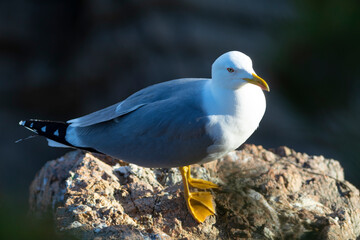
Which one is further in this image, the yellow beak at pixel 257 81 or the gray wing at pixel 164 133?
the gray wing at pixel 164 133

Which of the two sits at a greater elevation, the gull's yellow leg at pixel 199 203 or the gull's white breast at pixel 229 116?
the gull's white breast at pixel 229 116

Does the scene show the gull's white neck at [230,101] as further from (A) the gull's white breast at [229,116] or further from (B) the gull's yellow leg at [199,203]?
(B) the gull's yellow leg at [199,203]

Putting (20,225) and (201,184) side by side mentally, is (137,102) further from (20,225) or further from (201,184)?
(20,225)

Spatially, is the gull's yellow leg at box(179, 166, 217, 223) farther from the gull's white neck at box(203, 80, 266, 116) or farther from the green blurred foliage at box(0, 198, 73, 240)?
the green blurred foliage at box(0, 198, 73, 240)

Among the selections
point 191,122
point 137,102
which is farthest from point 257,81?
point 137,102

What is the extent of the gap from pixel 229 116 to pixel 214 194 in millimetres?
670

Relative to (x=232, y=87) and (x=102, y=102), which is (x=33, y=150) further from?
(x=232, y=87)

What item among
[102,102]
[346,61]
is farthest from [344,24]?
[102,102]

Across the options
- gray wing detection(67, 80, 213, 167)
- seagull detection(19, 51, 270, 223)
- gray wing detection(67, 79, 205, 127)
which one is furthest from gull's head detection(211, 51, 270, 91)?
gray wing detection(67, 79, 205, 127)

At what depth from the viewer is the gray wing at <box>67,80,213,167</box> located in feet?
8.35

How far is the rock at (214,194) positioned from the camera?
239 cm

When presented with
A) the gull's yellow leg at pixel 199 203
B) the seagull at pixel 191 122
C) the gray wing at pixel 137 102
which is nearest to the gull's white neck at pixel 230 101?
the seagull at pixel 191 122

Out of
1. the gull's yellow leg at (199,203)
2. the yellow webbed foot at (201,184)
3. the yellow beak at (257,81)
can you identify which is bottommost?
the gull's yellow leg at (199,203)

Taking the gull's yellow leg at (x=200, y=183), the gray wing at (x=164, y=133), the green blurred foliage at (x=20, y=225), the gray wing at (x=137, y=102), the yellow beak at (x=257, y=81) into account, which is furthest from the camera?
the gull's yellow leg at (x=200, y=183)
